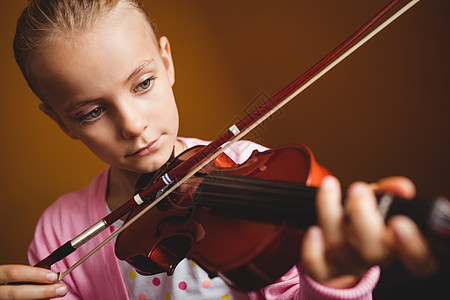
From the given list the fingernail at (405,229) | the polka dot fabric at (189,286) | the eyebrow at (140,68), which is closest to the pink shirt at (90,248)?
the polka dot fabric at (189,286)

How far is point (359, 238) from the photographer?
32cm

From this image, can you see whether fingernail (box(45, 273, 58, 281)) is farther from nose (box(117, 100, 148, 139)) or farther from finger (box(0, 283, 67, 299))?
nose (box(117, 100, 148, 139))

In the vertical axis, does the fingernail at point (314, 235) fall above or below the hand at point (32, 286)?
below

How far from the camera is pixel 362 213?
0.32 meters

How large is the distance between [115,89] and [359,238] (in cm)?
42

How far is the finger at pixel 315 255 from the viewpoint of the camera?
1.12 ft

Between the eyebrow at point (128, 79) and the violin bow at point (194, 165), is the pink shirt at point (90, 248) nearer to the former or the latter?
the violin bow at point (194, 165)

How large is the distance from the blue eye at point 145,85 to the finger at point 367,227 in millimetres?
403

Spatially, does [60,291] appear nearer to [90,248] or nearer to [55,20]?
[90,248]

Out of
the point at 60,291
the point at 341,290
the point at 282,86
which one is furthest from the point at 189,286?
the point at 282,86

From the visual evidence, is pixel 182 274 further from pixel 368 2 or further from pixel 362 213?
pixel 368 2

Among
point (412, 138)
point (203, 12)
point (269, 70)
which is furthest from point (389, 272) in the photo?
point (203, 12)

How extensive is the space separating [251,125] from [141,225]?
0.26 m

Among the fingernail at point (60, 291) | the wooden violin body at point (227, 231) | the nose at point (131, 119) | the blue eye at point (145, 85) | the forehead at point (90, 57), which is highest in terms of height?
the forehead at point (90, 57)
